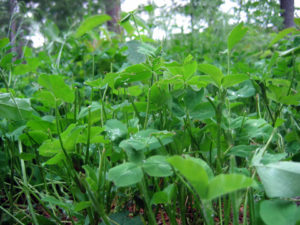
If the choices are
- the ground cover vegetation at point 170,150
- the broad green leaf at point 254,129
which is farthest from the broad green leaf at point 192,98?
the broad green leaf at point 254,129

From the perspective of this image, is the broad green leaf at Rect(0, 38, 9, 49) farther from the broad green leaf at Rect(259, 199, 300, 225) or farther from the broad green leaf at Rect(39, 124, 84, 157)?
the broad green leaf at Rect(259, 199, 300, 225)

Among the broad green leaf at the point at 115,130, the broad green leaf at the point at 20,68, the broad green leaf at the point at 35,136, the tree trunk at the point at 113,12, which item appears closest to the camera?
the broad green leaf at the point at 115,130

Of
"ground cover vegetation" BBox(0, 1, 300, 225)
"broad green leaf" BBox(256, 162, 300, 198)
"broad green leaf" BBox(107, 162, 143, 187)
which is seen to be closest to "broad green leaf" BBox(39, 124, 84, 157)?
"ground cover vegetation" BBox(0, 1, 300, 225)

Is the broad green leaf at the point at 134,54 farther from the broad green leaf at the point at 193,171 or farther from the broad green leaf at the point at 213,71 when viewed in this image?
the broad green leaf at the point at 193,171

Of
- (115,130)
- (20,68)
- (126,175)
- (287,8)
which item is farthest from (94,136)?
(287,8)

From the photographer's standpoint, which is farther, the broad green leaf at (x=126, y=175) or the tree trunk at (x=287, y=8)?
the tree trunk at (x=287, y=8)

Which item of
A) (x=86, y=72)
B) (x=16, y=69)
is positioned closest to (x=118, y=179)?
(x=16, y=69)
